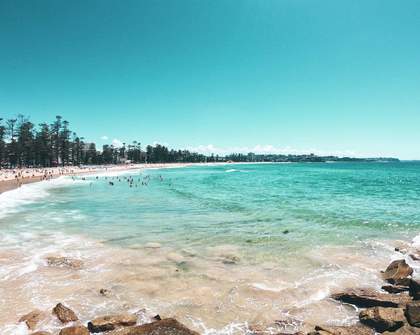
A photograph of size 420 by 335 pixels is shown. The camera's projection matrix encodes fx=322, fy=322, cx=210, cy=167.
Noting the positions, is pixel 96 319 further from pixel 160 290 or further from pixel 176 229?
pixel 176 229

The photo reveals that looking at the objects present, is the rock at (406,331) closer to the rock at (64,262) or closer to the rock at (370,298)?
the rock at (370,298)

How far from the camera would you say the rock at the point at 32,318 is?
9.47 metres

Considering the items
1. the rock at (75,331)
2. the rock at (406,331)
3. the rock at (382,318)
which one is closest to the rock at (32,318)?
the rock at (75,331)

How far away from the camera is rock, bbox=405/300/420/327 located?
347 inches

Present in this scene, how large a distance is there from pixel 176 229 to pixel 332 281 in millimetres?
11911

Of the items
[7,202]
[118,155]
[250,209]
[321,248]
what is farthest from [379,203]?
[118,155]

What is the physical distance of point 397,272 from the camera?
1309 centimetres

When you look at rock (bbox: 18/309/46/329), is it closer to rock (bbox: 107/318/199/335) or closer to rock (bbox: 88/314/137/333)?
rock (bbox: 88/314/137/333)

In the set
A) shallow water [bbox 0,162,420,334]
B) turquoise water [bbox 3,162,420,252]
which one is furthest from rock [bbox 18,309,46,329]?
turquoise water [bbox 3,162,420,252]

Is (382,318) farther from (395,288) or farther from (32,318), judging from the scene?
(32,318)

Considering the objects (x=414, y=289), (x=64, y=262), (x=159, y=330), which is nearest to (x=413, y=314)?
(x=414, y=289)

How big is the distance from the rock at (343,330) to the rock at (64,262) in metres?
10.8

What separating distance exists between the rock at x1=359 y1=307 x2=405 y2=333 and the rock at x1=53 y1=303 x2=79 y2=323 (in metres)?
8.85

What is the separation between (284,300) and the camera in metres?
11.5
